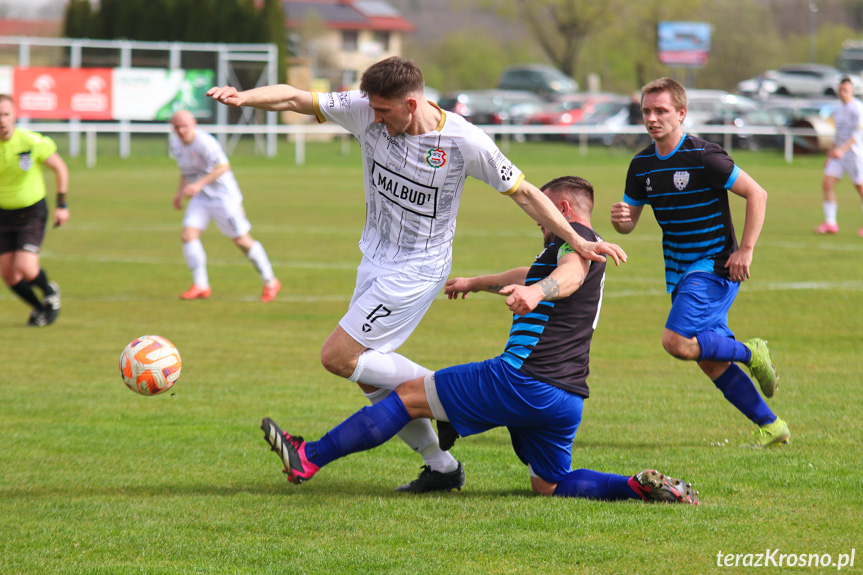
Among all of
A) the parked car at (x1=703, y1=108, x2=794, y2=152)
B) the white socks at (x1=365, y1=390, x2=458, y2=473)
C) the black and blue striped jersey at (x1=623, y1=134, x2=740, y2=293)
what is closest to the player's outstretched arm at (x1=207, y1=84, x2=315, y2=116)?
the white socks at (x1=365, y1=390, x2=458, y2=473)

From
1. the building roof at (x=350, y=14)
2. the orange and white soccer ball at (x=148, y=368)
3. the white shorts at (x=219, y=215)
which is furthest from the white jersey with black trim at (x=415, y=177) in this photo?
the building roof at (x=350, y=14)

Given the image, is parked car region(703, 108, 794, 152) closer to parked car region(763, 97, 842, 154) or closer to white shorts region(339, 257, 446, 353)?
parked car region(763, 97, 842, 154)

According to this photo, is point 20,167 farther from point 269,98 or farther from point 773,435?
point 773,435

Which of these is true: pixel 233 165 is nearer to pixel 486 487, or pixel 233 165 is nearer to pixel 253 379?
pixel 253 379

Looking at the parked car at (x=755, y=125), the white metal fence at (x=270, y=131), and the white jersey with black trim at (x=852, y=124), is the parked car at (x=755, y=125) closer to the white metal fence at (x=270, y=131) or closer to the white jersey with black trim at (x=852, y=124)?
the white metal fence at (x=270, y=131)

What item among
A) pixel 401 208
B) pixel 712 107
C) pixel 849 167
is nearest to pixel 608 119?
pixel 712 107

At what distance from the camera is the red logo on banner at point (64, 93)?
2991 centimetres

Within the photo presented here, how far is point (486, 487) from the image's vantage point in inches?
205

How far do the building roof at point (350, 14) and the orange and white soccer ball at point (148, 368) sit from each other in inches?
3616

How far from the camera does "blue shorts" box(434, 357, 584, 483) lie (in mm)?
4688

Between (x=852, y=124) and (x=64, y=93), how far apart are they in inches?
911

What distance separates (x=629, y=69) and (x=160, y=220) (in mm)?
79490

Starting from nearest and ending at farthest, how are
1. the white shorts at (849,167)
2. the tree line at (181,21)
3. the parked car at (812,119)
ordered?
the white shorts at (849,167), the parked car at (812,119), the tree line at (181,21)

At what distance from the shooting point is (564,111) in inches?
1690
